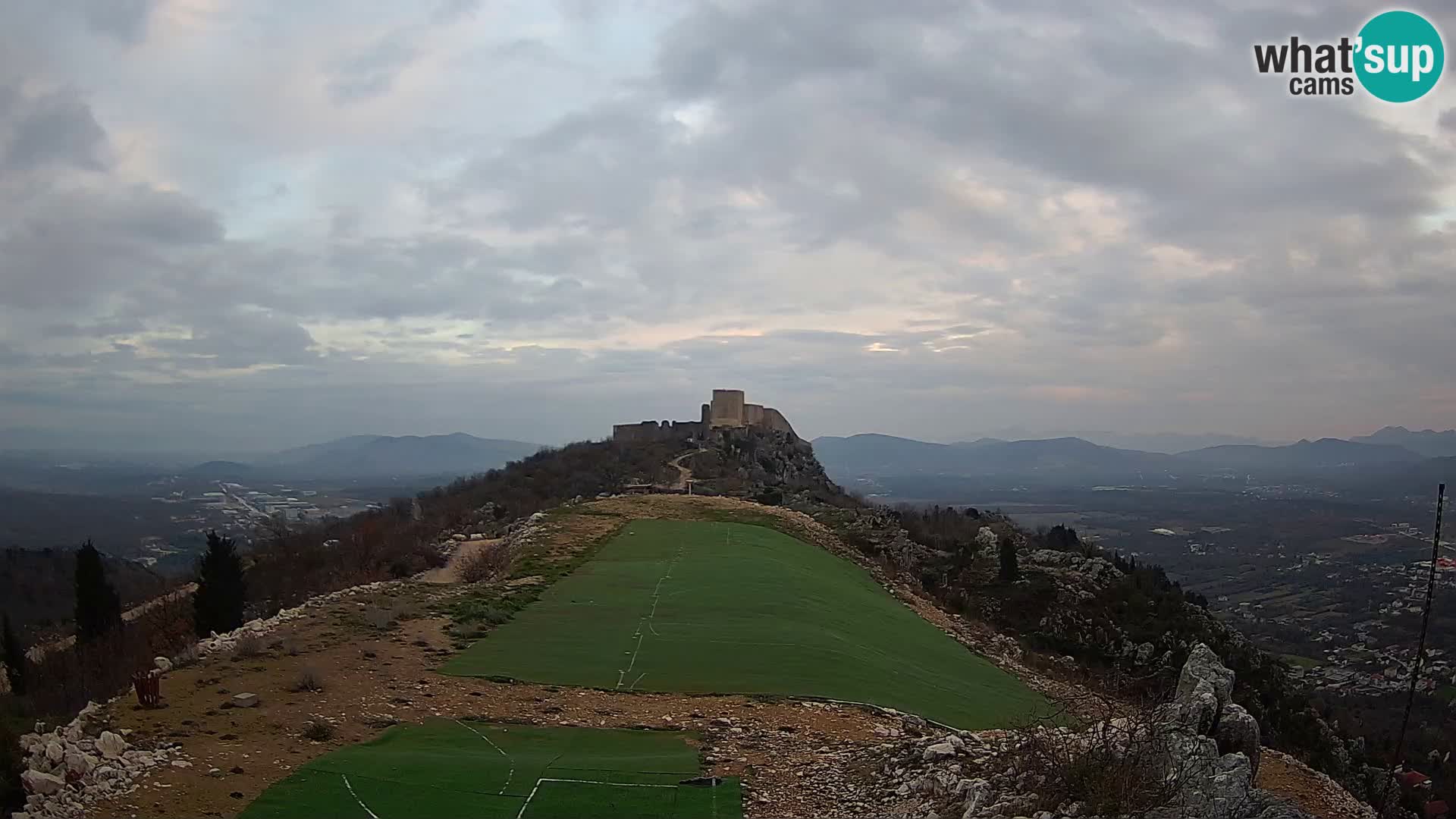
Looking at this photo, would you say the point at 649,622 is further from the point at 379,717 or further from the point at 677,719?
the point at 379,717

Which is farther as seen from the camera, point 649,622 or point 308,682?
point 649,622

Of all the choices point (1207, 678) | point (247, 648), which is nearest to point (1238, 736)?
point (1207, 678)

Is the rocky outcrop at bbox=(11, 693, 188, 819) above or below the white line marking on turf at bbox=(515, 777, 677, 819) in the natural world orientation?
above

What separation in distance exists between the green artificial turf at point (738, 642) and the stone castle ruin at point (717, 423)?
1920 inches

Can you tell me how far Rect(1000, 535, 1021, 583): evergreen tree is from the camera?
3928 cm

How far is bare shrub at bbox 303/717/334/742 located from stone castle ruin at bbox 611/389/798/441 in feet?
203

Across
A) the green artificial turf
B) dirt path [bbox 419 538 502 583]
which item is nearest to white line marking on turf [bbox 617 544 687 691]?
the green artificial turf

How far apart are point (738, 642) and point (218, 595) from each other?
508 inches

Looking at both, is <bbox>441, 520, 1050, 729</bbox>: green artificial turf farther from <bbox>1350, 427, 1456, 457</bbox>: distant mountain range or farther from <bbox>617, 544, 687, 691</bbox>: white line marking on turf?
<bbox>1350, 427, 1456, 457</bbox>: distant mountain range

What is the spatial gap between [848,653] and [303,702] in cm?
929

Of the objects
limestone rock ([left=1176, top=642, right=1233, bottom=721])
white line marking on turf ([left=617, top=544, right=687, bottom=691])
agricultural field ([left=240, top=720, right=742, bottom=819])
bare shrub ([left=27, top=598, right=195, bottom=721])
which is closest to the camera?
agricultural field ([left=240, top=720, right=742, bottom=819])

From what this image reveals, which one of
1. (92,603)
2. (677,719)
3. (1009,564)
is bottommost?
(1009,564)

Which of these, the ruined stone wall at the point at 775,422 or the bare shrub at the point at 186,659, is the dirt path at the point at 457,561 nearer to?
the bare shrub at the point at 186,659

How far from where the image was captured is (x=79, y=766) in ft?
26.1
